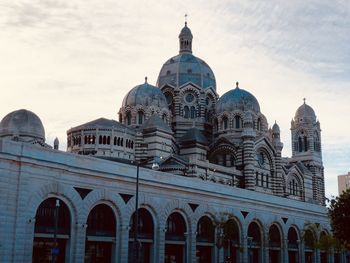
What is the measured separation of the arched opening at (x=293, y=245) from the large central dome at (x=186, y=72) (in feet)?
132

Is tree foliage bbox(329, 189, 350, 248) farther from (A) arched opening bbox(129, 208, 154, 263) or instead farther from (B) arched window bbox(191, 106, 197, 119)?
(B) arched window bbox(191, 106, 197, 119)

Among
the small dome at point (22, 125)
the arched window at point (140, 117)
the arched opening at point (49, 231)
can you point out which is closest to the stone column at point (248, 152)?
the arched window at point (140, 117)

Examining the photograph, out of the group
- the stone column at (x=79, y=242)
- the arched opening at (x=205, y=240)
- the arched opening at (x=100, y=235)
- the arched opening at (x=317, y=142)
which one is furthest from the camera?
the arched opening at (x=317, y=142)

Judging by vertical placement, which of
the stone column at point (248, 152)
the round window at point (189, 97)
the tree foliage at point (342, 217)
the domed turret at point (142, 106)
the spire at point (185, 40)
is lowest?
the tree foliage at point (342, 217)

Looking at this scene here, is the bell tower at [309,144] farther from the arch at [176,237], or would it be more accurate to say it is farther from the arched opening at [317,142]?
the arch at [176,237]

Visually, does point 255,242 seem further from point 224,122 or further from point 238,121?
point 224,122

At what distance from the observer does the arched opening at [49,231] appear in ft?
133

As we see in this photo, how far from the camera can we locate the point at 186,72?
103125 mm

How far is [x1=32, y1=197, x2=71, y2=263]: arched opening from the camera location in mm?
40594

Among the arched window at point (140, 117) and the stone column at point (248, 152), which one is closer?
the stone column at point (248, 152)

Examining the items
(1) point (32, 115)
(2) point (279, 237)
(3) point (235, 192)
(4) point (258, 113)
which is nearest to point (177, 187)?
(3) point (235, 192)

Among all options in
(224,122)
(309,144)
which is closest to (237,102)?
(224,122)

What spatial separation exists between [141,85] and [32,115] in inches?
931

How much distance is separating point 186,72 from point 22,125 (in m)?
36.8
